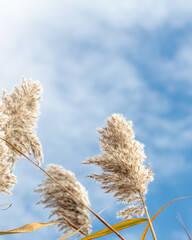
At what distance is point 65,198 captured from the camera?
4.88 metres

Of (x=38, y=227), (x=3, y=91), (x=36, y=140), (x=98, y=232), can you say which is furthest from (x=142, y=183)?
(x=3, y=91)

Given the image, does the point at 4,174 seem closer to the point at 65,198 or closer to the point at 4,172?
the point at 4,172

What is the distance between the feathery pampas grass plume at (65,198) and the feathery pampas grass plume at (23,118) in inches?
17.1

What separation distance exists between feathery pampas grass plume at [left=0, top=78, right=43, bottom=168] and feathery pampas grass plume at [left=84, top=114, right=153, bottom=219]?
2.05 m

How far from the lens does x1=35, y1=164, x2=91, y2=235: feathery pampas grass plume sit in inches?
190

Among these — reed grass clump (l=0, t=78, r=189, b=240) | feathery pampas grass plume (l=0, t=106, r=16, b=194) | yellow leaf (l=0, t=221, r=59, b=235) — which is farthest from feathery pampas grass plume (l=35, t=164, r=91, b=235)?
yellow leaf (l=0, t=221, r=59, b=235)

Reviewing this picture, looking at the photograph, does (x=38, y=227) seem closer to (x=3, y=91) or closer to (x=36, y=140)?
(x=36, y=140)

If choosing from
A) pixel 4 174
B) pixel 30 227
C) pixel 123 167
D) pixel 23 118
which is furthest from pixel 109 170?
pixel 23 118

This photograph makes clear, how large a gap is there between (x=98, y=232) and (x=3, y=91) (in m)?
4.24

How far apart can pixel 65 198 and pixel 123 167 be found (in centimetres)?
217

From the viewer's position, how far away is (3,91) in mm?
5426

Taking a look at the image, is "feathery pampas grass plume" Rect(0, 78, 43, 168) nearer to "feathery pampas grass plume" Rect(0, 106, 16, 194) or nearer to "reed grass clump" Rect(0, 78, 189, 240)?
"reed grass clump" Rect(0, 78, 189, 240)

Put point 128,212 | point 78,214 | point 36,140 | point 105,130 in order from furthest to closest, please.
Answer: point 36,140
point 78,214
point 105,130
point 128,212

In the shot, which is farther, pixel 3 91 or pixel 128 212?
pixel 3 91
